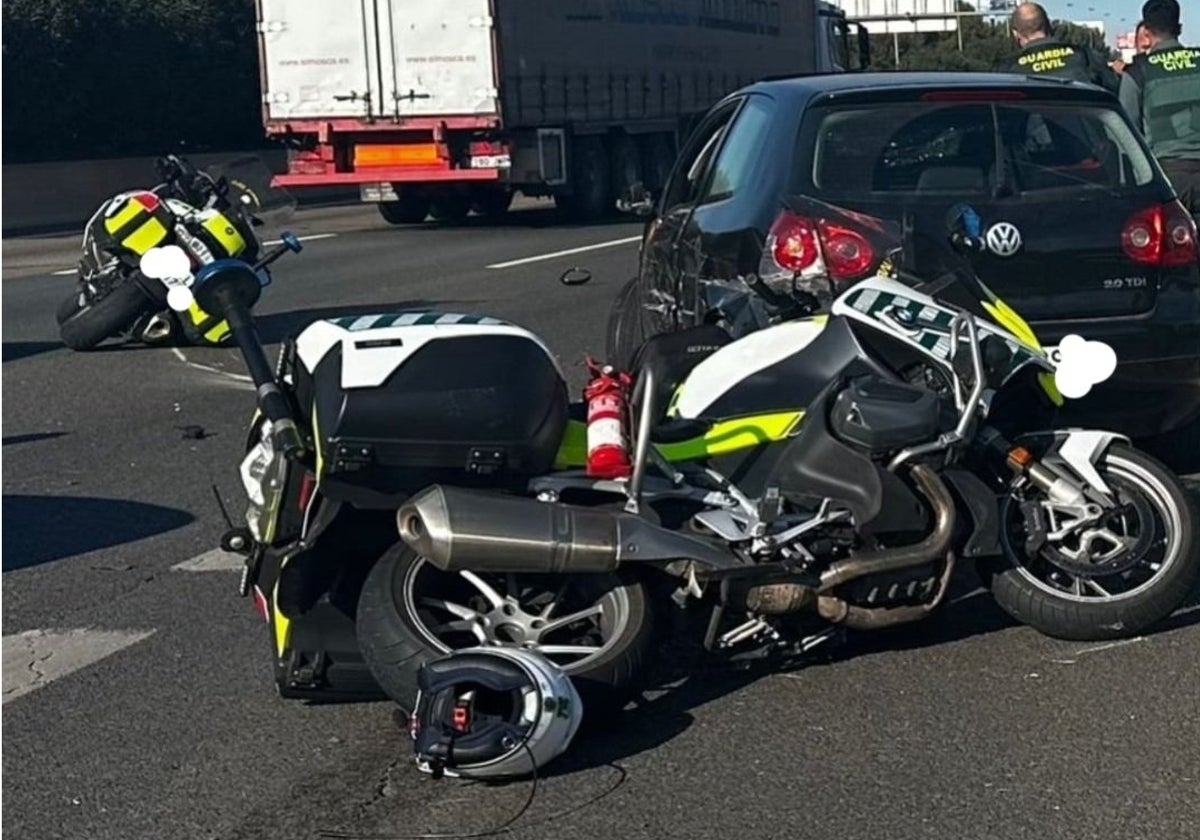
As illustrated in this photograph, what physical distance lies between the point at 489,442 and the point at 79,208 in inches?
1141

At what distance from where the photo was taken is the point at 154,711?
5.62m

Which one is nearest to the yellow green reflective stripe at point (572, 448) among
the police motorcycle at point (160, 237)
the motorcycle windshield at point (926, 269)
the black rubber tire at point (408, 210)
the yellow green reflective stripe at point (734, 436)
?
the yellow green reflective stripe at point (734, 436)

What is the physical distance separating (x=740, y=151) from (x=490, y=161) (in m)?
17.6

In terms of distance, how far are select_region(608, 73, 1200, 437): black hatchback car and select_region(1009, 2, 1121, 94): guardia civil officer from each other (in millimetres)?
3299

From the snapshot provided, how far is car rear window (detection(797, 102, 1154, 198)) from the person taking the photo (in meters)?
7.43

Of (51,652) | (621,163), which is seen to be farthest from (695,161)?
(621,163)

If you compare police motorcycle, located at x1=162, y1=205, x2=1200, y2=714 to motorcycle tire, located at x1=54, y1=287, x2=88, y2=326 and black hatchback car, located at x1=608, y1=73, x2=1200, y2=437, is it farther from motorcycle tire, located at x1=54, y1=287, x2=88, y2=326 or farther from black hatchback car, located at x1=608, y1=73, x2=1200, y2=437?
motorcycle tire, located at x1=54, y1=287, x2=88, y2=326

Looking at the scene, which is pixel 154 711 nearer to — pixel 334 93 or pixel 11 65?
pixel 334 93

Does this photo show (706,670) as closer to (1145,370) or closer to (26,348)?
(1145,370)

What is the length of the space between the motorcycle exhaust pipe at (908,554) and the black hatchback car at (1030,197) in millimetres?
→ 1906

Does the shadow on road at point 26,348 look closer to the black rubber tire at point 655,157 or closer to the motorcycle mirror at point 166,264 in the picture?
the motorcycle mirror at point 166,264

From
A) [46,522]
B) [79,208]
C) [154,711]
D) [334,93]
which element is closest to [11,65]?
[79,208]

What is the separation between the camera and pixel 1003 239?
7387mm

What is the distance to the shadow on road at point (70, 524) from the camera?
7730mm
